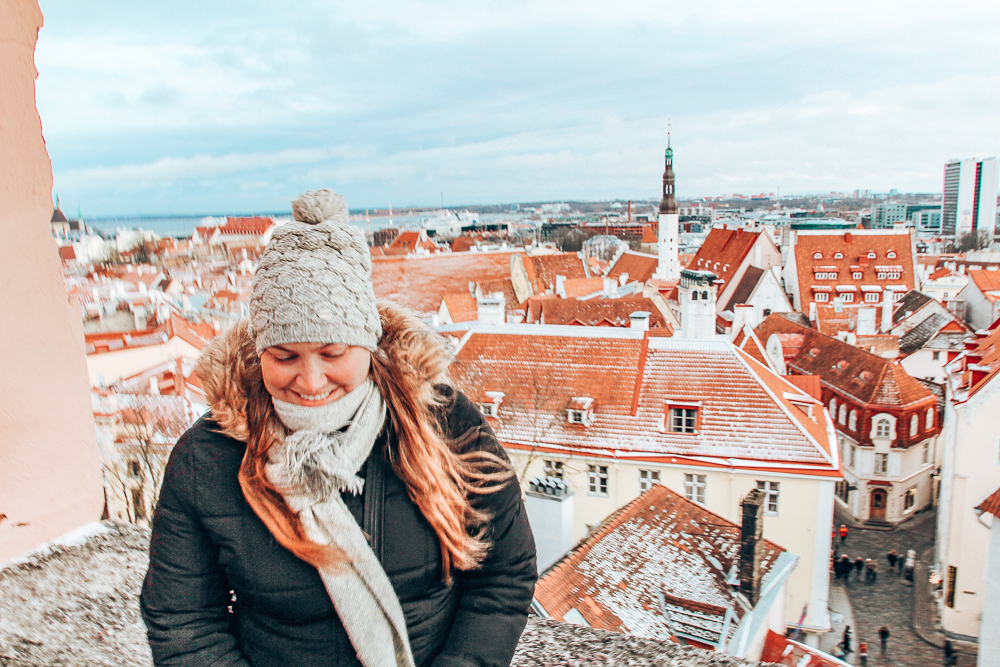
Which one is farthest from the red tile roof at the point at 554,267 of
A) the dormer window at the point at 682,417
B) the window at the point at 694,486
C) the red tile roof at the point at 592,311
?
the window at the point at 694,486

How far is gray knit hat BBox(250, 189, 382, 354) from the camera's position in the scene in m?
1.21

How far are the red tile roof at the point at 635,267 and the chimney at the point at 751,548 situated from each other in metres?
30.4

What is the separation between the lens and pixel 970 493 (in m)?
11.5

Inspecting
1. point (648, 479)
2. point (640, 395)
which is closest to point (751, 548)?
point (648, 479)

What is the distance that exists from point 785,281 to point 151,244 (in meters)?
29.8

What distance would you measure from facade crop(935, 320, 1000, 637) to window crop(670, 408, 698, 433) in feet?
15.0

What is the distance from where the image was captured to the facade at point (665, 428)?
33.2ft

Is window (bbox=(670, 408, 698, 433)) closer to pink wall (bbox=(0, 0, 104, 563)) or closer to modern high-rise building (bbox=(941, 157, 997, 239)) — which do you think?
pink wall (bbox=(0, 0, 104, 563))

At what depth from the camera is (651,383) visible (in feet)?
37.1

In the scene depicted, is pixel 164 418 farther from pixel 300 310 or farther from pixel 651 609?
pixel 300 310

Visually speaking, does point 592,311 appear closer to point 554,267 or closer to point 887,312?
point 554,267

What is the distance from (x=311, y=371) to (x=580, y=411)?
10.0 meters

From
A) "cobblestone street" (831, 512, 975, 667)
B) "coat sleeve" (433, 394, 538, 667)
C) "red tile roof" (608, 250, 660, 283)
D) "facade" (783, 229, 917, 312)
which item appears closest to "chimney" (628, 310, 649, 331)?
"cobblestone street" (831, 512, 975, 667)

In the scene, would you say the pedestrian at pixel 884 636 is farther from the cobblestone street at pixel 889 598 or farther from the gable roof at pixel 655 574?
the gable roof at pixel 655 574
